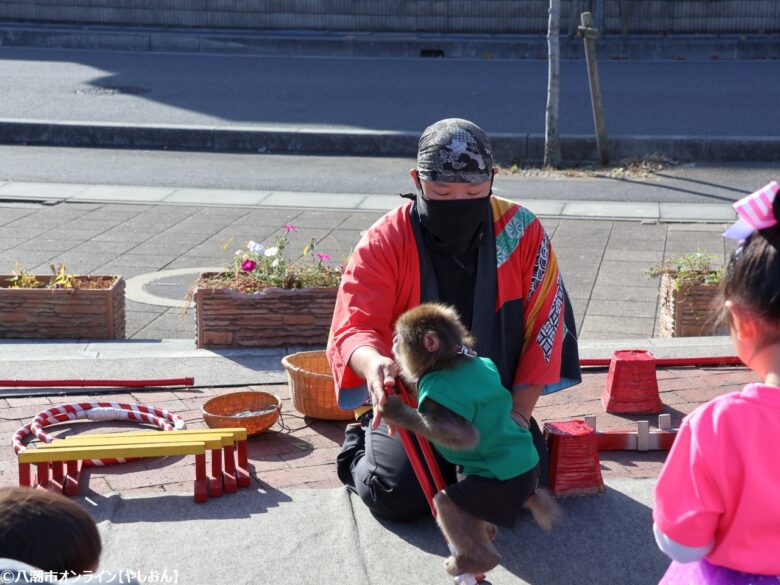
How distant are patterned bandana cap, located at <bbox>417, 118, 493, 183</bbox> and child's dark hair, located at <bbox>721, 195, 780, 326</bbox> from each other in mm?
1632

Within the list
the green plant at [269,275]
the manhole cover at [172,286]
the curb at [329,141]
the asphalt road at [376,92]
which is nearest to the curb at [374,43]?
the asphalt road at [376,92]

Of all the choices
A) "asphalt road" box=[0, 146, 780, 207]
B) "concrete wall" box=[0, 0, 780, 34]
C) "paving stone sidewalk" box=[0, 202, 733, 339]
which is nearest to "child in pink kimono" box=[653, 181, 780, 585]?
"paving stone sidewalk" box=[0, 202, 733, 339]

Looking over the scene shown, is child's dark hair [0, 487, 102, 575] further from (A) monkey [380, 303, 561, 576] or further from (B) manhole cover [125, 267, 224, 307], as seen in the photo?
(B) manhole cover [125, 267, 224, 307]

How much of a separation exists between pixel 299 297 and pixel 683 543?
13.1 ft

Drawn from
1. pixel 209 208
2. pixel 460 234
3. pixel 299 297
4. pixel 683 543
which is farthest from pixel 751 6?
pixel 683 543

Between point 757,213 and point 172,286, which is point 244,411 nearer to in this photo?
point 757,213

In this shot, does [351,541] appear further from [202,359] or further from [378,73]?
[378,73]

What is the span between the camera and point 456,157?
12.4 ft

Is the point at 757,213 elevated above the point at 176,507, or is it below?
above

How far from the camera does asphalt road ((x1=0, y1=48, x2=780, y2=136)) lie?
15.5 meters

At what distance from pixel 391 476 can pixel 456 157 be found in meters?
1.15

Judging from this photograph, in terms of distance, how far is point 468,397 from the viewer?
331 cm

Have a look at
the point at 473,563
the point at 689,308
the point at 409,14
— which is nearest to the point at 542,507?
the point at 473,563

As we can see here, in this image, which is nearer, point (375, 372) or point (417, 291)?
point (375, 372)
